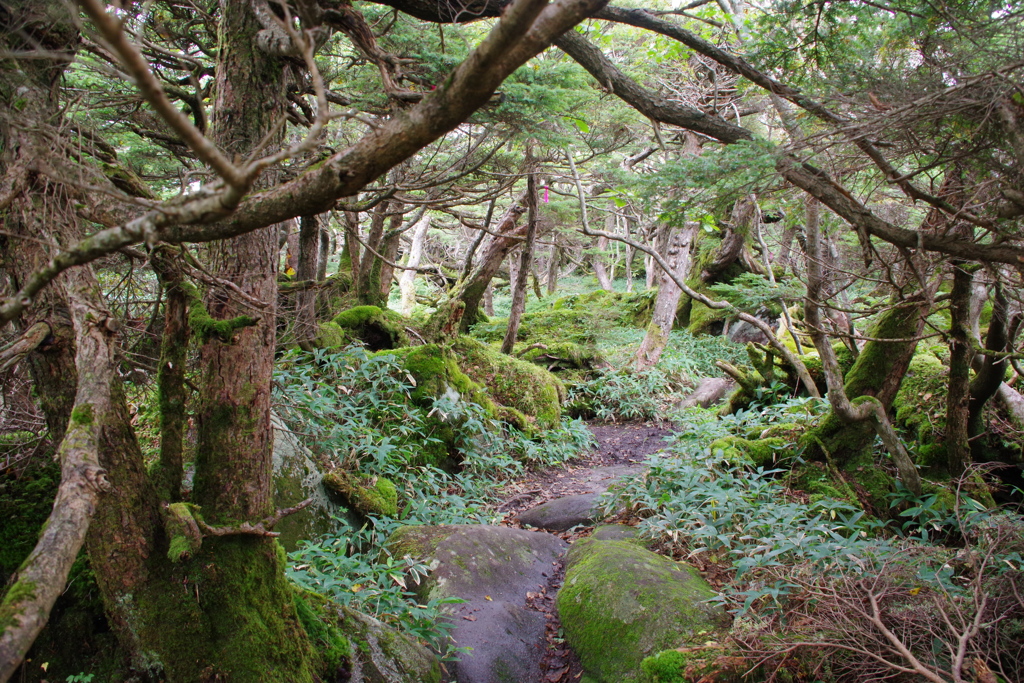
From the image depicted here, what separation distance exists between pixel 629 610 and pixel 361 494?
247cm

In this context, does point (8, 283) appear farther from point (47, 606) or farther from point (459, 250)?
point (459, 250)

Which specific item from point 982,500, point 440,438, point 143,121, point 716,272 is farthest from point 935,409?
point 716,272

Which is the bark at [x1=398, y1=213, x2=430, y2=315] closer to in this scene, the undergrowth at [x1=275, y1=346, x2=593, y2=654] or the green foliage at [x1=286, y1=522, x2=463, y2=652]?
the undergrowth at [x1=275, y1=346, x2=593, y2=654]

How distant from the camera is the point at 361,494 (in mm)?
4848

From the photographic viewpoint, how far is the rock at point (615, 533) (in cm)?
495

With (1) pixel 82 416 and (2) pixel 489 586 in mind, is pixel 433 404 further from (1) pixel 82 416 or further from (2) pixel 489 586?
(1) pixel 82 416

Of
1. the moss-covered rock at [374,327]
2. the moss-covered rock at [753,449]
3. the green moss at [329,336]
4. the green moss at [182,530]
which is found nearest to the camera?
the green moss at [182,530]

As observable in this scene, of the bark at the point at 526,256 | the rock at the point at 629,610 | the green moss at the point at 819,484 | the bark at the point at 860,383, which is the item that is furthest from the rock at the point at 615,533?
the bark at the point at 526,256

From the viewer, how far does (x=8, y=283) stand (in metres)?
2.82

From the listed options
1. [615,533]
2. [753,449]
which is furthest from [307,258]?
[753,449]

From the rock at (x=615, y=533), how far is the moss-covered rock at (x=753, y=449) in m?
1.16

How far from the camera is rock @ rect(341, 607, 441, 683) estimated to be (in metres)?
2.83

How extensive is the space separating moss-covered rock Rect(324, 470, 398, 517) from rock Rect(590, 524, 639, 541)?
186 cm

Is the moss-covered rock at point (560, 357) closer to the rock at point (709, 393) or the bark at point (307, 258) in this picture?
the rock at point (709, 393)
